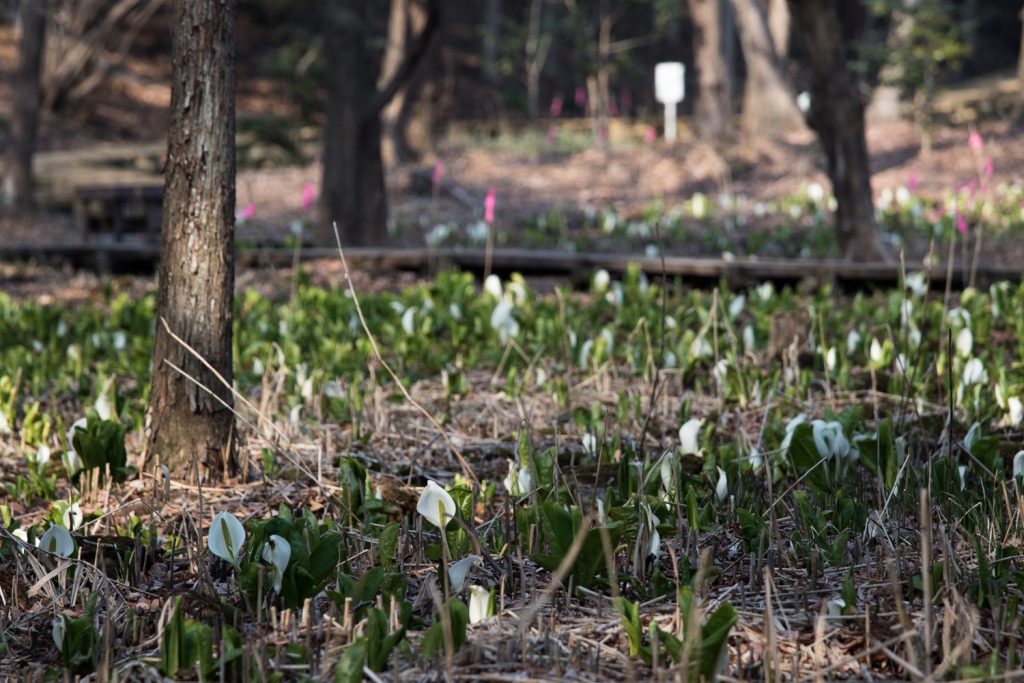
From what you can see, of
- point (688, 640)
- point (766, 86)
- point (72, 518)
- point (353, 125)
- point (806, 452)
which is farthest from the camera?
point (766, 86)

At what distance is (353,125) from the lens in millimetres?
9078

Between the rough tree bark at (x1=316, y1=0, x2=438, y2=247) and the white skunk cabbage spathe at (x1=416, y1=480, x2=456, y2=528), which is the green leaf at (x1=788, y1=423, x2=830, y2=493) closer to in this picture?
the white skunk cabbage spathe at (x1=416, y1=480, x2=456, y2=528)

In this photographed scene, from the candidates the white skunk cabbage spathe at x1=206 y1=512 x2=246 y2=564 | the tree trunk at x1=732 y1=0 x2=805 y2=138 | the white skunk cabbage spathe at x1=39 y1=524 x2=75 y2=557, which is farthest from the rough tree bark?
the tree trunk at x1=732 y1=0 x2=805 y2=138

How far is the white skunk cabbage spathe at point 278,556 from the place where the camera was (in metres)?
2.48

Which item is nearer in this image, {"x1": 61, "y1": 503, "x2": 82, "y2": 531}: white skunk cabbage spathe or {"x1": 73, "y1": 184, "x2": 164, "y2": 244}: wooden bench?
{"x1": 61, "y1": 503, "x2": 82, "y2": 531}: white skunk cabbage spathe

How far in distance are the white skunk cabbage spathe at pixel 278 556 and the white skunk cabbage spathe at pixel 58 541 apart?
0.51 metres

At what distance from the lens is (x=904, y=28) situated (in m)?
16.2

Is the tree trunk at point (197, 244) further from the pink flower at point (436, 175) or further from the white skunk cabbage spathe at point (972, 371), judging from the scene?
the pink flower at point (436, 175)

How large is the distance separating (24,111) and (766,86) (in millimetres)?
9954

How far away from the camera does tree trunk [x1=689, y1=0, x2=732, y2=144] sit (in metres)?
15.6

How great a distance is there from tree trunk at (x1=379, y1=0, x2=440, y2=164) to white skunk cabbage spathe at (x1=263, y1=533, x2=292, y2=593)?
11.8 metres

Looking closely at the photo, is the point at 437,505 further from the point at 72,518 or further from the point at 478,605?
the point at 72,518

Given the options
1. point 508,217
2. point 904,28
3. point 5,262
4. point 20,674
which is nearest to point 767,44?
point 904,28

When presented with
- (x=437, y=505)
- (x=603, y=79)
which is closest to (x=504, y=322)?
(x=437, y=505)
